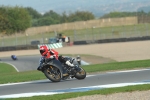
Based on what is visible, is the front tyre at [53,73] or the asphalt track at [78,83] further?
the front tyre at [53,73]

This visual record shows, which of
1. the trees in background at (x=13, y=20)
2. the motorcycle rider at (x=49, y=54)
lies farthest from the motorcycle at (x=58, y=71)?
the trees in background at (x=13, y=20)

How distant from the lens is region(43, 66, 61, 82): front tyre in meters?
14.9

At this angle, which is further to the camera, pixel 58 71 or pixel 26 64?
pixel 26 64

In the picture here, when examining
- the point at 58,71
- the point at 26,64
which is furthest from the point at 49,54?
the point at 26,64

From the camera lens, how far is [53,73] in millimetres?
14969

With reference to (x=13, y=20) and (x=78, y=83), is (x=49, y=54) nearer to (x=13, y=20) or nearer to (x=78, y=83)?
(x=78, y=83)

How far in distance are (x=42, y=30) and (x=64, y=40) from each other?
37.4 m

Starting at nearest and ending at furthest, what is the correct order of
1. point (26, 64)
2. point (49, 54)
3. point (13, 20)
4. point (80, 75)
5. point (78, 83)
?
point (78, 83)
point (49, 54)
point (80, 75)
point (26, 64)
point (13, 20)

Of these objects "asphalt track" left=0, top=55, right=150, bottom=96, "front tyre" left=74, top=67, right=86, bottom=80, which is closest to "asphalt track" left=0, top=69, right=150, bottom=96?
"asphalt track" left=0, top=55, right=150, bottom=96

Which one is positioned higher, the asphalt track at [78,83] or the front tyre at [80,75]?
the front tyre at [80,75]

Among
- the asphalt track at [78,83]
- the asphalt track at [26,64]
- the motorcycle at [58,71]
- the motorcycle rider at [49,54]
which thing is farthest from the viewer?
the asphalt track at [26,64]

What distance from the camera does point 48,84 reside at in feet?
48.7

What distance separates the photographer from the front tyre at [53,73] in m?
14.9

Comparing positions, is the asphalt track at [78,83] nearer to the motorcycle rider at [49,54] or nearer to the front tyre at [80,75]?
the front tyre at [80,75]
